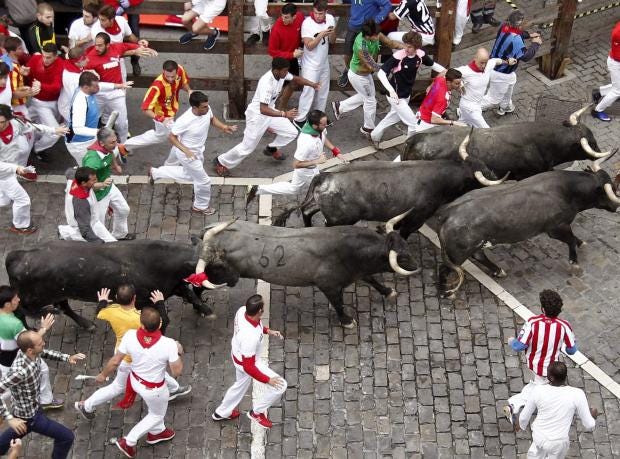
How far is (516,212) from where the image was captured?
12750mm

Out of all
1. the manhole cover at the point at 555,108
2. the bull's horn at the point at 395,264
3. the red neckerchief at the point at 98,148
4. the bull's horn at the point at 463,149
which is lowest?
the manhole cover at the point at 555,108

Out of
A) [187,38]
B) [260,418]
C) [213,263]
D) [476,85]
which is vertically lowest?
[260,418]

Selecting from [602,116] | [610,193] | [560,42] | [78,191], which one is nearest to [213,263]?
[78,191]

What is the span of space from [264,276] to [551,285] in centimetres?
427

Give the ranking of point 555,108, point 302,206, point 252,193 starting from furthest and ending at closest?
point 555,108
point 252,193
point 302,206

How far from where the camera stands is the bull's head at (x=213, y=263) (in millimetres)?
11922

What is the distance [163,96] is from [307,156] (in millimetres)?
2456

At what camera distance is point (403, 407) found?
461 inches

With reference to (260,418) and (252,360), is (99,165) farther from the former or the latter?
(260,418)

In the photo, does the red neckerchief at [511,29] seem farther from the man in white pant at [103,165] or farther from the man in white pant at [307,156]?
the man in white pant at [103,165]

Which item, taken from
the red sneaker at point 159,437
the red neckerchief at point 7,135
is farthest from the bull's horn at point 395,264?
the red neckerchief at point 7,135

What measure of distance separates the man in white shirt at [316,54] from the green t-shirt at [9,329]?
6839 millimetres

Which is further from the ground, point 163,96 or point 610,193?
point 163,96

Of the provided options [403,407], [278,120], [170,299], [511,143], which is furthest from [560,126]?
[170,299]
